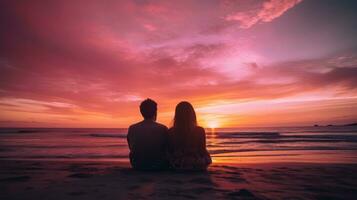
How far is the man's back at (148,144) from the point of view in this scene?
6.43m

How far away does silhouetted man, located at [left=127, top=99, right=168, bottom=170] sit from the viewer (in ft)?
21.1

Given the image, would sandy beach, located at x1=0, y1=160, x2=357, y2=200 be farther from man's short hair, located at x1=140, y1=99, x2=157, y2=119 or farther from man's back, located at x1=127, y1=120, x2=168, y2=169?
man's short hair, located at x1=140, y1=99, x2=157, y2=119

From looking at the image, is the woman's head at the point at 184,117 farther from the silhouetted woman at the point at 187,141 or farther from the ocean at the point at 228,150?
the ocean at the point at 228,150

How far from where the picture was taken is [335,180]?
5.92m

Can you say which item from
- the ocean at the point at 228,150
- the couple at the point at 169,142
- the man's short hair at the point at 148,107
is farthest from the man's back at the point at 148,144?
the ocean at the point at 228,150

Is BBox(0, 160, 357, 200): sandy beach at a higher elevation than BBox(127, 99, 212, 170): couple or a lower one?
lower

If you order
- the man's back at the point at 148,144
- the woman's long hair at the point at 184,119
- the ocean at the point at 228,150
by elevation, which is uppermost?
the woman's long hair at the point at 184,119

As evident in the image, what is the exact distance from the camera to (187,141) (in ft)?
20.8

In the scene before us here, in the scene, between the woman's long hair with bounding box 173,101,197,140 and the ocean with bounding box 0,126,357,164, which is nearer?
the woman's long hair with bounding box 173,101,197,140

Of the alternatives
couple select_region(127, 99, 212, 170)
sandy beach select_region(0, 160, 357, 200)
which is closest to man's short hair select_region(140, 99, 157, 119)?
couple select_region(127, 99, 212, 170)

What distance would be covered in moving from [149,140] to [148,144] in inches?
3.8

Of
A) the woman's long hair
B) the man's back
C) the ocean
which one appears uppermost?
the woman's long hair

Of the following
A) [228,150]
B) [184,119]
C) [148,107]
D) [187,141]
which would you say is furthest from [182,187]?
[228,150]

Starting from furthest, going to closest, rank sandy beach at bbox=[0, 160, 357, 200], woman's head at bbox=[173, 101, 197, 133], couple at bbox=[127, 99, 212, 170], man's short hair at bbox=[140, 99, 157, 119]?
man's short hair at bbox=[140, 99, 157, 119]
couple at bbox=[127, 99, 212, 170]
woman's head at bbox=[173, 101, 197, 133]
sandy beach at bbox=[0, 160, 357, 200]
